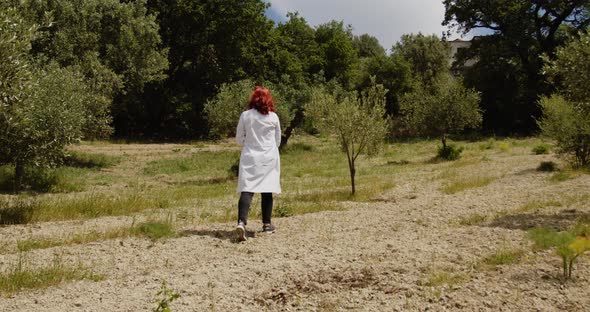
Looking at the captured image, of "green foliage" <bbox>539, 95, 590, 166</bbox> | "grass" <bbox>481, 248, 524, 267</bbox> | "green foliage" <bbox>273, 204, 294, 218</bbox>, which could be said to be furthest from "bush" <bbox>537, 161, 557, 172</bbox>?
"grass" <bbox>481, 248, 524, 267</bbox>

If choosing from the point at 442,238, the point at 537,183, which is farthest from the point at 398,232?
the point at 537,183

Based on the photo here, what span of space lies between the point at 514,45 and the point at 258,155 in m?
44.6

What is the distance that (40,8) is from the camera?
2566cm

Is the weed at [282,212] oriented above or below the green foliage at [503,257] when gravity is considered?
below

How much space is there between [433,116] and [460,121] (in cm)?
179

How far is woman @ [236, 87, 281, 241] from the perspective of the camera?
341 inches

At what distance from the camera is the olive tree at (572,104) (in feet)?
35.6

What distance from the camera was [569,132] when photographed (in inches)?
790

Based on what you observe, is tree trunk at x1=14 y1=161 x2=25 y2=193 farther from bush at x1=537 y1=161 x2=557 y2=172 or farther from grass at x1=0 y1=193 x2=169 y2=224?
bush at x1=537 y1=161 x2=557 y2=172

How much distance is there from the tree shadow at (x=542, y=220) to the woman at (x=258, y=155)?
13.5 ft

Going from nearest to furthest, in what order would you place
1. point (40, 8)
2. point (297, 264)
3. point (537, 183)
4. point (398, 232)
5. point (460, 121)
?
1. point (297, 264)
2. point (398, 232)
3. point (537, 183)
4. point (40, 8)
5. point (460, 121)

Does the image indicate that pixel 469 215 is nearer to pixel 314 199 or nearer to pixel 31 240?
pixel 314 199

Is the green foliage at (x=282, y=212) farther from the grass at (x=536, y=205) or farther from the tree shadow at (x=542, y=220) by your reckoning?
the grass at (x=536, y=205)

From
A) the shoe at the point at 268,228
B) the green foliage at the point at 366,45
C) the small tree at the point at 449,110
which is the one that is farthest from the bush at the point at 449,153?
the green foliage at the point at 366,45
